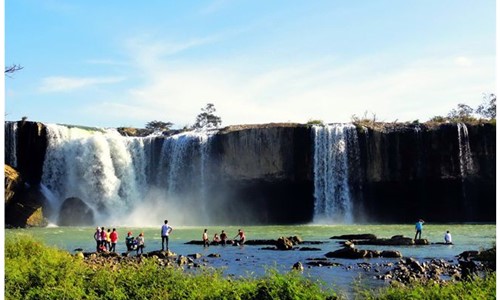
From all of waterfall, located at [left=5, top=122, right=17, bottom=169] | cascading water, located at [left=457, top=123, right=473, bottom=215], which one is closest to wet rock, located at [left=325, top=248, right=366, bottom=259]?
cascading water, located at [left=457, top=123, right=473, bottom=215]

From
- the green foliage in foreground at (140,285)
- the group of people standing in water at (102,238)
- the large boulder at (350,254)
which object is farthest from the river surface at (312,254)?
the green foliage in foreground at (140,285)

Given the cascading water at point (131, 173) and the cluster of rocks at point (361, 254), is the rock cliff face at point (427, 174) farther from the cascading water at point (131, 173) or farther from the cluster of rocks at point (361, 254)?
the cluster of rocks at point (361, 254)

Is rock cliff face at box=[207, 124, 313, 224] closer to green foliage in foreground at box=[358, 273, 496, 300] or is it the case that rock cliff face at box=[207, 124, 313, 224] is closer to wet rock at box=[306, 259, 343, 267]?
wet rock at box=[306, 259, 343, 267]

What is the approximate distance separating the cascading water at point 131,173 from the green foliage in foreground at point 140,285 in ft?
121

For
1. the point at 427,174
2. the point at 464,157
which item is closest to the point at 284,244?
the point at 427,174

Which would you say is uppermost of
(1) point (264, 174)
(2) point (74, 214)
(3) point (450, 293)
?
(1) point (264, 174)

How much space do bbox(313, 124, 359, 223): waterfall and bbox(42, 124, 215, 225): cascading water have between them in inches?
358

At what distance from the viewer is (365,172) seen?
47.0 m

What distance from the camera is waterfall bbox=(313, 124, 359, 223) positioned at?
4659cm

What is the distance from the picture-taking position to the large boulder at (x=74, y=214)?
45.2 meters

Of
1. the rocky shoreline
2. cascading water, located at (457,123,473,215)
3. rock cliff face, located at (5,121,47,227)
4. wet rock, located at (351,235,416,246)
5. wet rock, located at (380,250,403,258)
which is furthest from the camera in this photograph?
cascading water, located at (457,123,473,215)

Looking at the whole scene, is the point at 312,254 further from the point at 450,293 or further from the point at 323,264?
the point at 450,293

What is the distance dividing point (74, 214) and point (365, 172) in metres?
22.2

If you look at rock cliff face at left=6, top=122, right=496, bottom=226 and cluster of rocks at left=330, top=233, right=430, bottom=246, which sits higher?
rock cliff face at left=6, top=122, right=496, bottom=226
